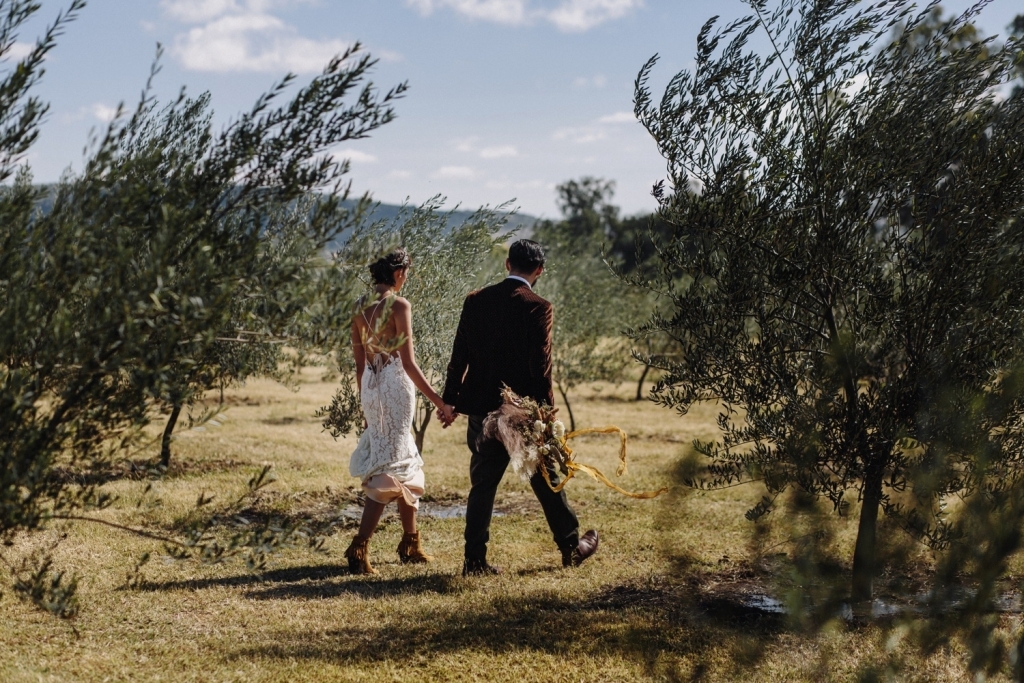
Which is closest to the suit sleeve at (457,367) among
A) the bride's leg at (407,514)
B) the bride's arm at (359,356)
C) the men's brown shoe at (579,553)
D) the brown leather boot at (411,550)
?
the bride's arm at (359,356)

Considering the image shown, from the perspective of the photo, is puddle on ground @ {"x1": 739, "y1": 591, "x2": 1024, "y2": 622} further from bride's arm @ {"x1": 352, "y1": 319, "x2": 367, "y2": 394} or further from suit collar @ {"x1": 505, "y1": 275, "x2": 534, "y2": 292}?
bride's arm @ {"x1": 352, "y1": 319, "x2": 367, "y2": 394}

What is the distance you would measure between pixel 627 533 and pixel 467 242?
4139mm

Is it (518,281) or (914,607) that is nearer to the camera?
A: (914,607)

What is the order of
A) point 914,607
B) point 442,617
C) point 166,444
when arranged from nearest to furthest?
point 914,607 < point 166,444 < point 442,617

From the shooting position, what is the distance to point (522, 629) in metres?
6.77

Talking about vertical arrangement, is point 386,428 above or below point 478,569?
above

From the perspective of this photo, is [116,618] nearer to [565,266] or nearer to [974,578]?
[974,578]

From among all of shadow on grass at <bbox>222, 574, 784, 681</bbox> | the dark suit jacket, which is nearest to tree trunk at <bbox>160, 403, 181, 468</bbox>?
shadow on grass at <bbox>222, 574, 784, 681</bbox>

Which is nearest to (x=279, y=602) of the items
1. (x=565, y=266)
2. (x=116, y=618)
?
(x=116, y=618)

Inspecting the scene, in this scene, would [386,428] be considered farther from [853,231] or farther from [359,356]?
[853,231]

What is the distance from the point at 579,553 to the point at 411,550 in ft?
5.47

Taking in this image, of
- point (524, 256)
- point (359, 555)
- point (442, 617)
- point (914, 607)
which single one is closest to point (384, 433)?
point (359, 555)

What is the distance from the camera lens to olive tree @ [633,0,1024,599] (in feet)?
20.9

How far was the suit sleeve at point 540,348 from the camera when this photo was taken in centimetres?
779
